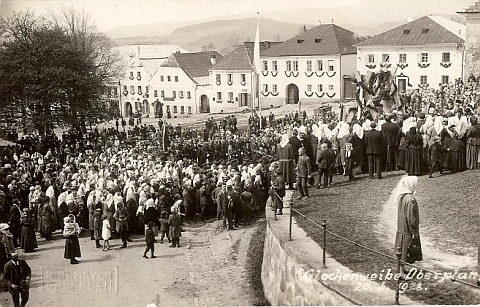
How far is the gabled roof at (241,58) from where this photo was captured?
131ft

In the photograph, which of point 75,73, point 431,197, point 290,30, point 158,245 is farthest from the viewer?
point 290,30

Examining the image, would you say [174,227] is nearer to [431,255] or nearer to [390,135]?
[390,135]

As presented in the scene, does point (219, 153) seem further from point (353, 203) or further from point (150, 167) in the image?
point (353, 203)

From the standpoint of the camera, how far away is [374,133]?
1195 centimetres

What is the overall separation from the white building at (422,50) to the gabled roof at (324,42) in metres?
1.49

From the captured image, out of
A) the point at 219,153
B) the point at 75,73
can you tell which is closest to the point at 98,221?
the point at 219,153

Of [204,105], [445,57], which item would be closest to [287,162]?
[445,57]

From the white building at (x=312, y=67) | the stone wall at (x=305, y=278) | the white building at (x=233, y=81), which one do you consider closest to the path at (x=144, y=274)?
the stone wall at (x=305, y=278)

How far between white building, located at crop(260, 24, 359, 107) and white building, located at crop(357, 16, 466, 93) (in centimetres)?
160

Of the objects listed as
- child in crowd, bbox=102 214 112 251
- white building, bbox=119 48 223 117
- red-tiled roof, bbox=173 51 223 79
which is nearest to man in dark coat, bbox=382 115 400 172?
child in crowd, bbox=102 214 112 251

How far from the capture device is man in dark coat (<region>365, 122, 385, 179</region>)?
472 inches

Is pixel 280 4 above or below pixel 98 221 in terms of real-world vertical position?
above

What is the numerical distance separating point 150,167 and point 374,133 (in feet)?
19.6

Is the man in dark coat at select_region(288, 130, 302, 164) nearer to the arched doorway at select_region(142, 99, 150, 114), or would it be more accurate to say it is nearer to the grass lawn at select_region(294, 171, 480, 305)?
the grass lawn at select_region(294, 171, 480, 305)
